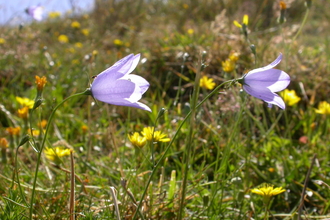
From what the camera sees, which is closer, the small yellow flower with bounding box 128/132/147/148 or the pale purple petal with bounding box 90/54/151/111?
the pale purple petal with bounding box 90/54/151/111

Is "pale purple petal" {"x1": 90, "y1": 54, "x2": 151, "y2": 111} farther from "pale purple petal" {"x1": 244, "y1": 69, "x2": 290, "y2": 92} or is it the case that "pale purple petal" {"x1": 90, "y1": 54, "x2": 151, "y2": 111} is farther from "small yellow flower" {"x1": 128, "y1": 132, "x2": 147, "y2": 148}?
"small yellow flower" {"x1": 128, "y1": 132, "x2": 147, "y2": 148}

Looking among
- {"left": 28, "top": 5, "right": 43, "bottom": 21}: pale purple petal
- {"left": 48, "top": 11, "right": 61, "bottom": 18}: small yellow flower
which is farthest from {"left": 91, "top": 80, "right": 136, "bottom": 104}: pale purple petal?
{"left": 48, "top": 11, "right": 61, "bottom": 18}: small yellow flower

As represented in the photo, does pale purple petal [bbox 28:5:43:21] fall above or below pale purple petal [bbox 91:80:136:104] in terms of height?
above

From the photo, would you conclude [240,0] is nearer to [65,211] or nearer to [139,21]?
[139,21]

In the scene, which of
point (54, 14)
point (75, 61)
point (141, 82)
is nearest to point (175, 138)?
point (141, 82)

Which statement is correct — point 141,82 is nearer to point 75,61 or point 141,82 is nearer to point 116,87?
point 116,87

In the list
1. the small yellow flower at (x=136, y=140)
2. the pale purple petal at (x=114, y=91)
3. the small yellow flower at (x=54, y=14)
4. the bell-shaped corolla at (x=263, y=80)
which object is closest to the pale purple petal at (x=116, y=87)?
the pale purple petal at (x=114, y=91)

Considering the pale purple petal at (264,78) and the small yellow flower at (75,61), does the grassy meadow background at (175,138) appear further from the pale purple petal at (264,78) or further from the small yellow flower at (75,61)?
the pale purple petal at (264,78)

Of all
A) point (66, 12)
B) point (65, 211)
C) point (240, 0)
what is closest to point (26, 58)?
point (65, 211)
